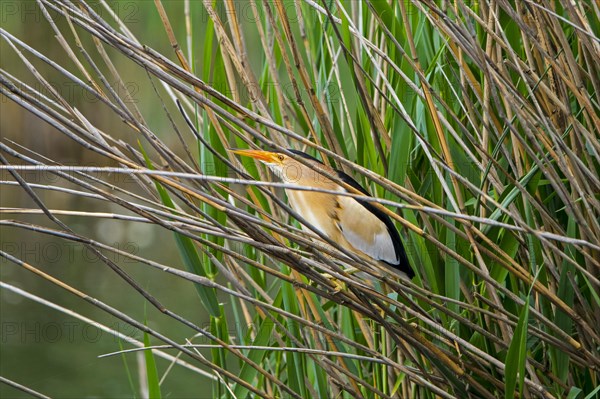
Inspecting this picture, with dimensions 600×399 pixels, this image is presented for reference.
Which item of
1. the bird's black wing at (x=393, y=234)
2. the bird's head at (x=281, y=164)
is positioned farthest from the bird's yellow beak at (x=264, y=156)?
the bird's black wing at (x=393, y=234)

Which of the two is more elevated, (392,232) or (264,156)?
(264,156)

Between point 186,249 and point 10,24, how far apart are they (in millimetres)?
4396

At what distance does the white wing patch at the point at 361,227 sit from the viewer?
1667 mm

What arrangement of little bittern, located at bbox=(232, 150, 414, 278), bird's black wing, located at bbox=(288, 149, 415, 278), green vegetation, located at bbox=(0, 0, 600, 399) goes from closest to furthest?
green vegetation, located at bbox=(0, 0, 600, 399) → bird's black wing, located at bbox=(288, 149, 415, 278) → little bittern, located at bbox=(232, 150, 414, 278)

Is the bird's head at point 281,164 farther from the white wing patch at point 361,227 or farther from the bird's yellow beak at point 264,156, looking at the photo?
the white wing patch at point 361,227

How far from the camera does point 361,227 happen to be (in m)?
1.69

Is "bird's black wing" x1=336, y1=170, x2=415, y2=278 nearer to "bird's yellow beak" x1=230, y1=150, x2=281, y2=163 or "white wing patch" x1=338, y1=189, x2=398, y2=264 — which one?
"white wing patch" x1=338, y1=189, x2=398, y2=264

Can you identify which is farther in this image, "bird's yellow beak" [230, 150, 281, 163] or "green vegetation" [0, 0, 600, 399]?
"bird's yellow beak" [230, 150, 281, 163]

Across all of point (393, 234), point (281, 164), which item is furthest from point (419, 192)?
point (281, 164)

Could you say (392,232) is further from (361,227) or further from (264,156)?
(264,156)

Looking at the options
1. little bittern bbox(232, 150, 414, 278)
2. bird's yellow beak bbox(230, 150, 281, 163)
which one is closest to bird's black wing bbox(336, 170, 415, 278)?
little bittern bbox(232, 150, 414, 278)

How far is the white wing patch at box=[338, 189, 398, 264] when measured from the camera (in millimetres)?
1667

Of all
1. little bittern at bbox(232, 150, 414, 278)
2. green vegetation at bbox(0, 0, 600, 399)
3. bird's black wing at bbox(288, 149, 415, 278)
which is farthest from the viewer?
little bittern at bbox(232, 150, 414, 278)

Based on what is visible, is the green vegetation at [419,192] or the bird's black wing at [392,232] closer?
the green vegetation at [419,192]
